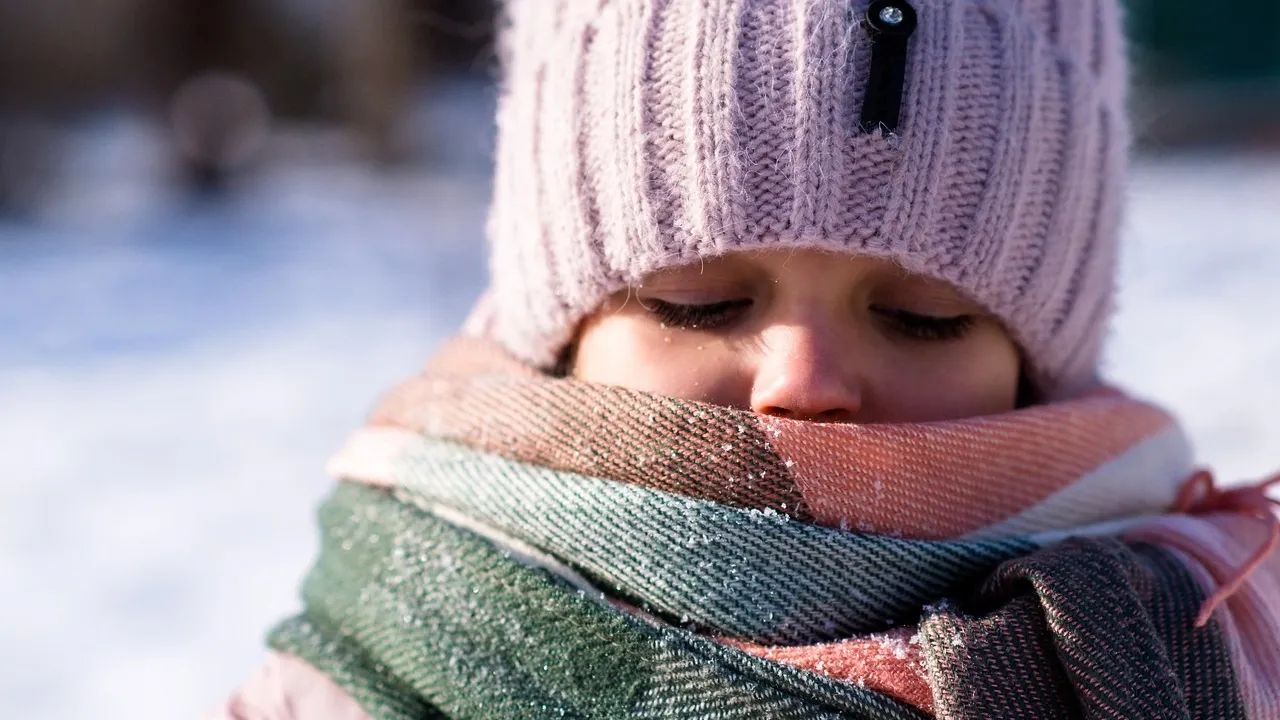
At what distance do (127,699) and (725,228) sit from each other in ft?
3.96

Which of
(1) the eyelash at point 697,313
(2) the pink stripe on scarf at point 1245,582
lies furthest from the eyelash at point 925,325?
(2) the pink stripe on scarf at point 1245,582

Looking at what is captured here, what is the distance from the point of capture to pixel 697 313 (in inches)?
39.6

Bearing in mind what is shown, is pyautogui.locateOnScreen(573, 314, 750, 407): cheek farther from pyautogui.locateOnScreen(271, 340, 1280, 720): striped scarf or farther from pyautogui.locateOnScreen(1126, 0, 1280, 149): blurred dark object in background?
pyautogui.locateOnScreen(1126, 0, 1280, 149): blurred dark object in background

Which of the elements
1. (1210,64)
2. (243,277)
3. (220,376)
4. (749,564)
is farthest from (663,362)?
(1210,64)

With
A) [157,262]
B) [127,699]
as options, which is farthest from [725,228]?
[157,262]

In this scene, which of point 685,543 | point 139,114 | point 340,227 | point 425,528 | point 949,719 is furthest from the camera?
point 139,114

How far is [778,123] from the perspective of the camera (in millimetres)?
965

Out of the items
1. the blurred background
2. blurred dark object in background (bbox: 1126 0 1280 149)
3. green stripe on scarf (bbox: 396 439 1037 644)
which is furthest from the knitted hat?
blurred dark object in background (bbox: 1126 0 1280 149)

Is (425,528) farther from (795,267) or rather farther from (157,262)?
(157,262)

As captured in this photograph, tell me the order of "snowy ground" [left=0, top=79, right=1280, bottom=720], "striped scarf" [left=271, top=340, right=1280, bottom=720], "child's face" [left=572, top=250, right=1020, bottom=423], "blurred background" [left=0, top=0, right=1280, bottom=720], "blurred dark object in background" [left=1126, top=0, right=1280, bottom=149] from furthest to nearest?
"blurred dark object in background" [left=1126, top=0, right=1280, bottom=149]
"blurred background" [left=0, top=0, right=1280, bottom=720]
"snowy ground" [left=0, top=79, right=1280, bottom=720]
"child's face" [left=572, top=250, right=1020, bottom=423]
"striped scarf" [left=271, top=340, right=1280, bottom=720]

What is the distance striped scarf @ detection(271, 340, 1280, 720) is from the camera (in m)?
0.83

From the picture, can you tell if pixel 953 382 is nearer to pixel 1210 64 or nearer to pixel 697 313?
pixel 697 313

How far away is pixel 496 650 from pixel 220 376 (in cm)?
247

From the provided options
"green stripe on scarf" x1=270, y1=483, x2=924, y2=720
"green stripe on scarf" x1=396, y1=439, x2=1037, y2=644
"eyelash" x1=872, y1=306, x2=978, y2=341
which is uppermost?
"eyelash" x1=872, y1=306, x2=978, y2=341
